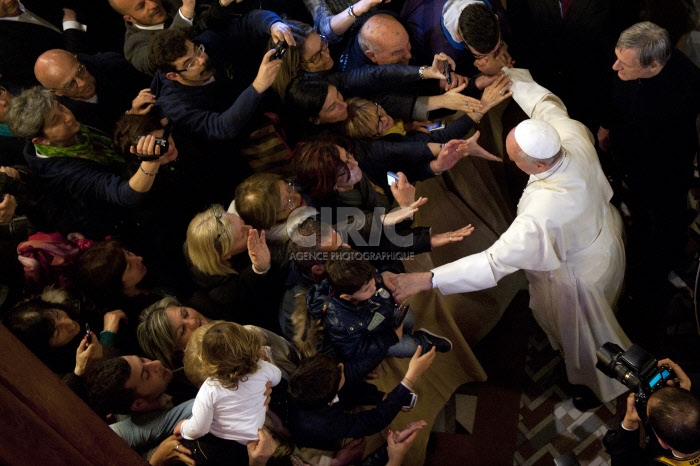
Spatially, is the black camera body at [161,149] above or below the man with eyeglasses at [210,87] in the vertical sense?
below

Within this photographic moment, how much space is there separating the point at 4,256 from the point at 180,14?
5.61 ft

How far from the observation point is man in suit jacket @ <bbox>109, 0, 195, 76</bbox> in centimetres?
352

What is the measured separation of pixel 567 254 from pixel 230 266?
1714 millimetres

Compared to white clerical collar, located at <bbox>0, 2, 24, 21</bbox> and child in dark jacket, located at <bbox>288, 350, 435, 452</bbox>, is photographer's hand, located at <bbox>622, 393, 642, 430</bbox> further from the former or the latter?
white clerical collar, located at <bbox>0, 2, 24, 21</bbox>

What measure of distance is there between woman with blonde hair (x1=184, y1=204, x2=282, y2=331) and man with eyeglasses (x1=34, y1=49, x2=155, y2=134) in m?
0.91

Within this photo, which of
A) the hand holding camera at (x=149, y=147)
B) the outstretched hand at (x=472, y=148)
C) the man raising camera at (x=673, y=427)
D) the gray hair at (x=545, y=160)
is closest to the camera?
the man raising camera at (x=673, y=427)

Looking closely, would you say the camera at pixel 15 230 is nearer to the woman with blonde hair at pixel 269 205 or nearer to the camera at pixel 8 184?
the camera at pixel 8 184

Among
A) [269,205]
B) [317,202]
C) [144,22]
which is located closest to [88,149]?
[144,22]

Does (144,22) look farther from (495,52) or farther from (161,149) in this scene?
(495,52)

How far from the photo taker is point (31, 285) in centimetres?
297

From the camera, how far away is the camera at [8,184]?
3053 mm

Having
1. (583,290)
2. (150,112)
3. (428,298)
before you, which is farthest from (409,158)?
(150,112)

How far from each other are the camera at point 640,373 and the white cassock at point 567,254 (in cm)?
55

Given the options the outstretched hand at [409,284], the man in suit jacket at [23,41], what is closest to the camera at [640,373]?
the outstretched hand at [409,284]
